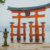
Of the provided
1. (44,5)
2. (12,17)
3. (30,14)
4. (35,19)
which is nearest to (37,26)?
(35,19)

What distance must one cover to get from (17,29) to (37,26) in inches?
50.1

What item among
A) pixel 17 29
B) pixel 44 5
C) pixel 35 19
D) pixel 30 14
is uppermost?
pixel 44 5

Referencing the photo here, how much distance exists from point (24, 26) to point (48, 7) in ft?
6.16

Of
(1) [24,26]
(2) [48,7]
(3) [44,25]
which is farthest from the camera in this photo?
(1) [24,26]

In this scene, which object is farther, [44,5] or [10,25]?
[10,25]

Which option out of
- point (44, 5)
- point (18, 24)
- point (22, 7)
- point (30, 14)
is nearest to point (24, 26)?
point (18, 24)

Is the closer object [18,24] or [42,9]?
[42,9]

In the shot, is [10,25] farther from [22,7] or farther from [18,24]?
[22,7]

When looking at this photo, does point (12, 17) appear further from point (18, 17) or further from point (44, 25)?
point (44, 25)

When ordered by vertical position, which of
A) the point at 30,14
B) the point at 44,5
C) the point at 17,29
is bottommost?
the point at 17,29

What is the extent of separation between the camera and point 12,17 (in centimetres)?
558

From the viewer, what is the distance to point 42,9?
207 inches

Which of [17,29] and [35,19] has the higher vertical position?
[35,19]

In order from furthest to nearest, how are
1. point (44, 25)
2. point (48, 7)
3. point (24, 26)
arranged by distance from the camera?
1. point (24, 26)
2. point (44, 25)
3. point (48, 7)
